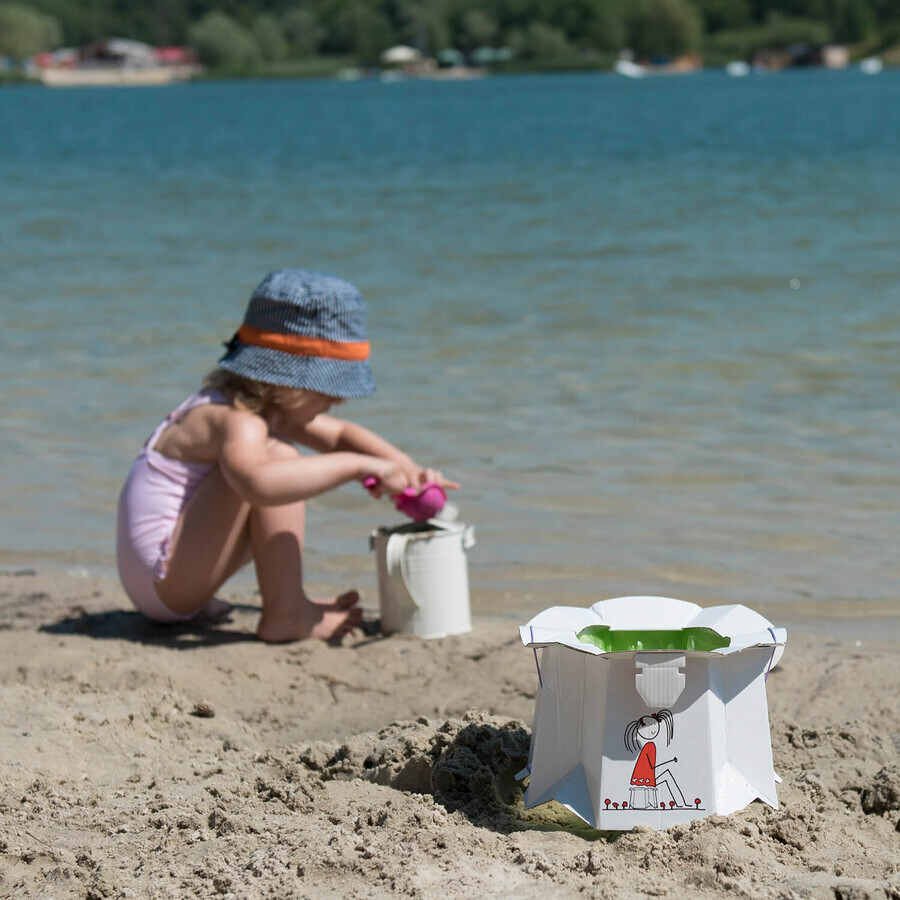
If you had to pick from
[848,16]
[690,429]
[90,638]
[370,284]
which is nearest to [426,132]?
[370,284]

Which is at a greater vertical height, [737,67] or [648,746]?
[737,67]

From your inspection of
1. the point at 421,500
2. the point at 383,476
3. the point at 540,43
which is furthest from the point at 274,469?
the point at 540,43

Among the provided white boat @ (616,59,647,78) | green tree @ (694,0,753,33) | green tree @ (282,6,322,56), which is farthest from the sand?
green tree @ (694,0,753,33)

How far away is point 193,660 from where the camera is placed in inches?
124

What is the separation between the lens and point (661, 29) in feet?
313

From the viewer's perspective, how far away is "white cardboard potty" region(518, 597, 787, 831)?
1.90 metres

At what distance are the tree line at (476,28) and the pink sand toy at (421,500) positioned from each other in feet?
312

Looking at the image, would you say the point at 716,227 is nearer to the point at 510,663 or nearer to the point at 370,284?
the point at 370,284

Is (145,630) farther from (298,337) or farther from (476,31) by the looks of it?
(476,31)

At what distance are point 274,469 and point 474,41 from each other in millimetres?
101975

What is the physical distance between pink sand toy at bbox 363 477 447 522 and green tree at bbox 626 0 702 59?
9776cm

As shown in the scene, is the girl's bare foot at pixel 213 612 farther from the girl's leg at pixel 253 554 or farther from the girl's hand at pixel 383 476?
the girl's hand at pixel 383 476

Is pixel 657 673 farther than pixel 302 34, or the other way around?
pixel 302 34

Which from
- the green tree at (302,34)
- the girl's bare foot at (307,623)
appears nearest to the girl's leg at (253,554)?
the girl's bare foot at (307,623)
